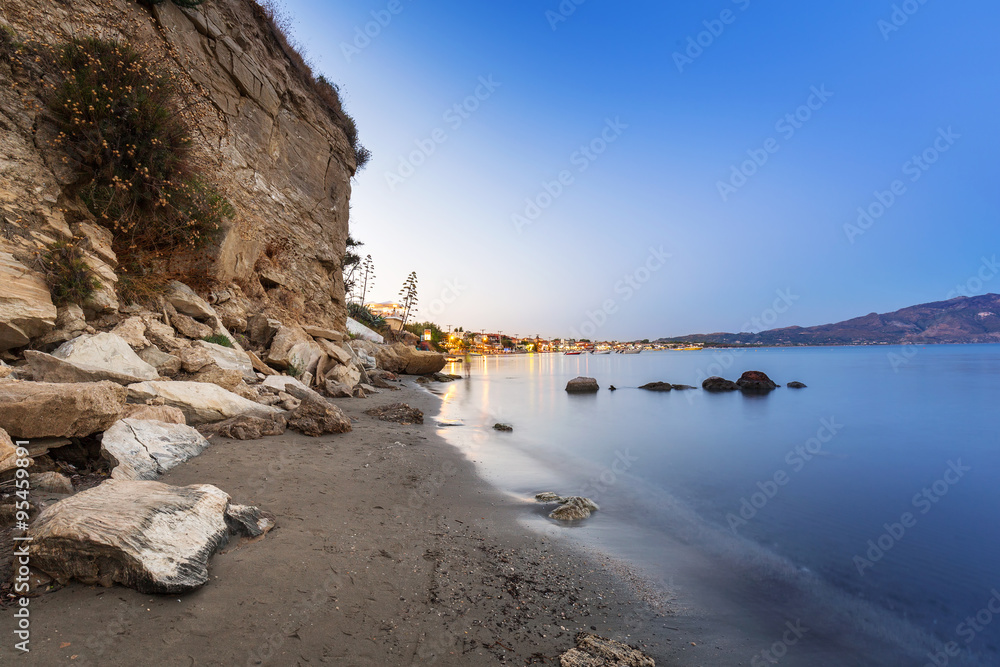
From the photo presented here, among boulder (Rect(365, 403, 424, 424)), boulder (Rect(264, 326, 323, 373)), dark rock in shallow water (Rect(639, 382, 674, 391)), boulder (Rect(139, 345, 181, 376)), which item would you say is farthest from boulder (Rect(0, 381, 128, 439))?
dark rock in shallow water (Rect(639, 382, 674, 391))

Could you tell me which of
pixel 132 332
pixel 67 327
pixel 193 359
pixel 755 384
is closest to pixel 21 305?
pixel 67 327

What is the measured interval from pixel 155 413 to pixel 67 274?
287 cm

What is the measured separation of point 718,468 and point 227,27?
18.1 m

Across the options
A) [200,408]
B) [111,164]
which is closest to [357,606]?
[200,408]

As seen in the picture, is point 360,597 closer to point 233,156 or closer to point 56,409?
point 56,409

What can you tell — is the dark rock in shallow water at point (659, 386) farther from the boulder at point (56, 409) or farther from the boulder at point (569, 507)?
the boulder at point (56, 409)

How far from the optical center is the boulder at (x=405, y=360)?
2394cm

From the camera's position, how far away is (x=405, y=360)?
80.3 feet

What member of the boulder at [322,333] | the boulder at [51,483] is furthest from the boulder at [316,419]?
the boulder at [322,333]

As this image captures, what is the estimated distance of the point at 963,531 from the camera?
543cm

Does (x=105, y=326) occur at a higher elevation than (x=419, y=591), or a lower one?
higher

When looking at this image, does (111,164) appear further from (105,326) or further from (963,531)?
(963,531)

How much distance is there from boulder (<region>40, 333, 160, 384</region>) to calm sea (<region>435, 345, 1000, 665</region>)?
482 cm

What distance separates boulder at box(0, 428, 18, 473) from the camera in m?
2.87
